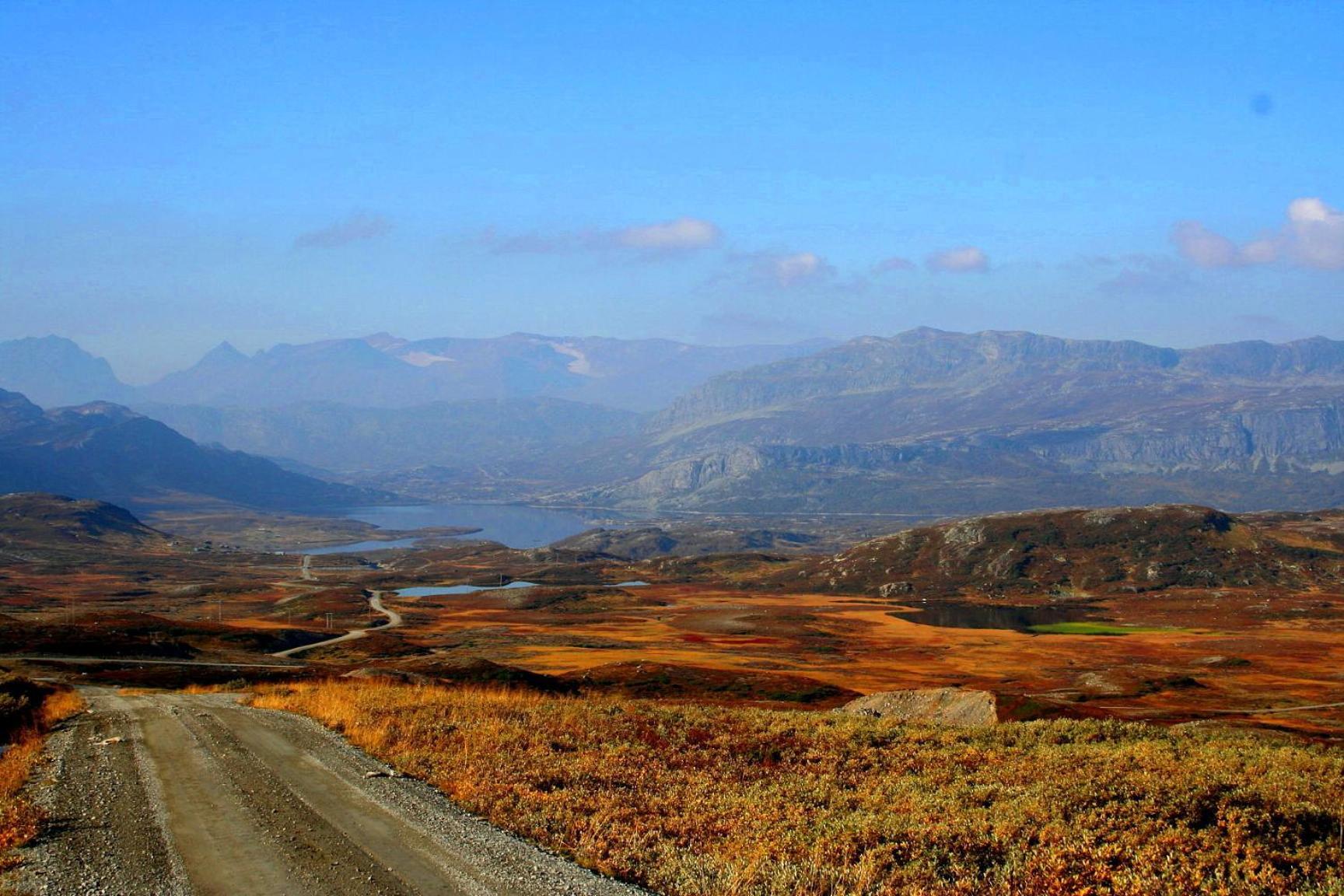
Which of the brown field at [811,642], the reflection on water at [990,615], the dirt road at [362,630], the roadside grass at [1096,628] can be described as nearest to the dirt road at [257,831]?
the brown field at [811,642]

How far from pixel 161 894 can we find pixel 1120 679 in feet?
285

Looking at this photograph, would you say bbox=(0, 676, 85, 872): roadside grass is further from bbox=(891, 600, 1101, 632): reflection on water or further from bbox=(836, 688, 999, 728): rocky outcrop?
bbox=(891, 600, 1101, 632): reflection on water

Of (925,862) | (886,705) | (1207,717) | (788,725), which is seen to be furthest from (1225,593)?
(925,862)

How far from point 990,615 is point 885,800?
167 meters

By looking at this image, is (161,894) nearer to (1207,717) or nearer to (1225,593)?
(1207,717)

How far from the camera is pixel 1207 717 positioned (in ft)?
192

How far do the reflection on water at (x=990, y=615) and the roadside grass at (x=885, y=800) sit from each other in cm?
13609

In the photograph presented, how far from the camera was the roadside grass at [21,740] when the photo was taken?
1817 cm

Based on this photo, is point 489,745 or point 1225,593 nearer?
point 489,745

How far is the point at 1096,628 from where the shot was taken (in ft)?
502

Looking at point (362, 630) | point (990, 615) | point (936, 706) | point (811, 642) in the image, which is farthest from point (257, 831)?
point (990, 615)

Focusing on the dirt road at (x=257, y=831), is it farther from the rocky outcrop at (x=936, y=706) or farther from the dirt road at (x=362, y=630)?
the dirt road at (x=362, y=630)

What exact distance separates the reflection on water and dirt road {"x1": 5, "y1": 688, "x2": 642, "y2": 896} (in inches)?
5763

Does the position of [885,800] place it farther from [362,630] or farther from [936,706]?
[362,630]
